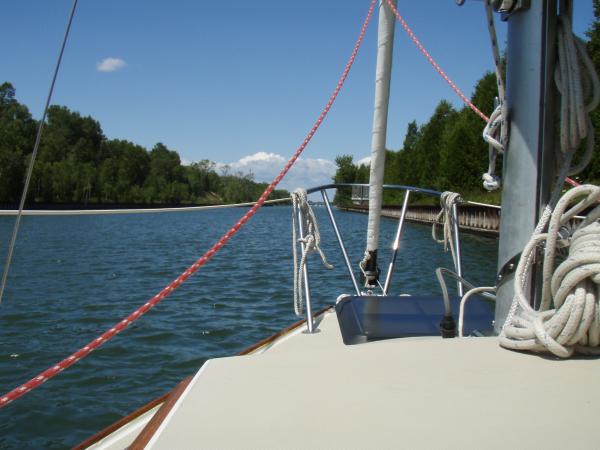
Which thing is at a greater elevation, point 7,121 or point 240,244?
A: point 7,121

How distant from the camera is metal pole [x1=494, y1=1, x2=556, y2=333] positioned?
1999 mm

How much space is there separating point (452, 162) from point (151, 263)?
29.6 meters

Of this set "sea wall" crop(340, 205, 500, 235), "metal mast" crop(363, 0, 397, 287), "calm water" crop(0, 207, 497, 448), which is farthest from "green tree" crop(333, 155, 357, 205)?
"metal mast" crop(363, 0, 397, 287)

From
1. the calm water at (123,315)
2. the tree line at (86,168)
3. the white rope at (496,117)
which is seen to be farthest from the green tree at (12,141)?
the white rope at (496,117)

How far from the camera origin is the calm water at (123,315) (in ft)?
15.8

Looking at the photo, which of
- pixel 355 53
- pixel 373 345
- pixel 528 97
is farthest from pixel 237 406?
pixel 355 53

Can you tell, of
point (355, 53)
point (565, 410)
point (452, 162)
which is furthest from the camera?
point (452, 162)

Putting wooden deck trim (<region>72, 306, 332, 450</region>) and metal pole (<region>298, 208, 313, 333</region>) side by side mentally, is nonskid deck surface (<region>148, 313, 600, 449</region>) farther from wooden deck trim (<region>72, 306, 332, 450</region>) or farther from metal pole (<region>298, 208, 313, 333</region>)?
metal pole (<region>298, 208, 313, 333</region>)

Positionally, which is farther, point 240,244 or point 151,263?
point 240,244

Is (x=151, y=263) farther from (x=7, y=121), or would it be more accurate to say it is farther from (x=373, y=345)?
(x=7, y=121)

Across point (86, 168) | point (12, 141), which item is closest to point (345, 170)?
point (86, 168)

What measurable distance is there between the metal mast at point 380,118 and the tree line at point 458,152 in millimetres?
3034

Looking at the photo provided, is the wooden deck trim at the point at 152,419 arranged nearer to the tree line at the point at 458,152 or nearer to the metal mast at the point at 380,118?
the metal mast at the point at 380,118

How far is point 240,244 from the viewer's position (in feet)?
69.7
